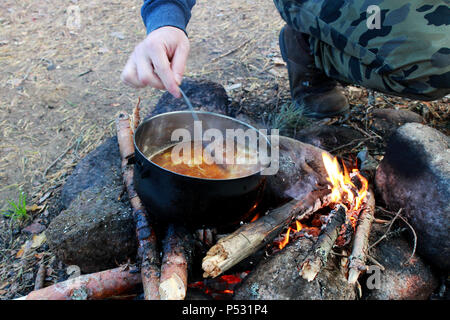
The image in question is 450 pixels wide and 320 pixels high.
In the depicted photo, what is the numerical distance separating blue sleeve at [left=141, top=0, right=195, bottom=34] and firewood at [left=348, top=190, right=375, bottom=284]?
5.38 ft

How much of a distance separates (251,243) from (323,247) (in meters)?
0.38

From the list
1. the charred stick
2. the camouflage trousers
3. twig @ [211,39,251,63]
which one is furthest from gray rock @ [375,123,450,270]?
twig @ [211,39,251,63]

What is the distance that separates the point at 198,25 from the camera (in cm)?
548

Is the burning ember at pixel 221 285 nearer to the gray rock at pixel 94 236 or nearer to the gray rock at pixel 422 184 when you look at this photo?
the gray rock at pixel 94 236

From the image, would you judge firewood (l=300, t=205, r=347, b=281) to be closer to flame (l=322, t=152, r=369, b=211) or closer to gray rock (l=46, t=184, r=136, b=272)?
flame (l=322, t=152, r=369, b=211)

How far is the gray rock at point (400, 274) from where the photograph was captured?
1788 mm

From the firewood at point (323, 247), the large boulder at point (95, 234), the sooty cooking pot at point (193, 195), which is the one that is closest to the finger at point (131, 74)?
the sooty cooking pot at point (193, 195)

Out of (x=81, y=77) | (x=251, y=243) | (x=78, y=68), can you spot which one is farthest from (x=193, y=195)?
(x=78, y=68)

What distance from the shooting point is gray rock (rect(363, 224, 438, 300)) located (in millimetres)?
1788

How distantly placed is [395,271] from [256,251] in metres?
0.78

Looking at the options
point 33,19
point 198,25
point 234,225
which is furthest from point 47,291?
point 33,19

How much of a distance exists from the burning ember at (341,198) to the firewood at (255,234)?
2.7 inches

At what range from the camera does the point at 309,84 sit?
3.31 metres

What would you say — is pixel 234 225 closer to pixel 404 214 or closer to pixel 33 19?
pixel 404 214
